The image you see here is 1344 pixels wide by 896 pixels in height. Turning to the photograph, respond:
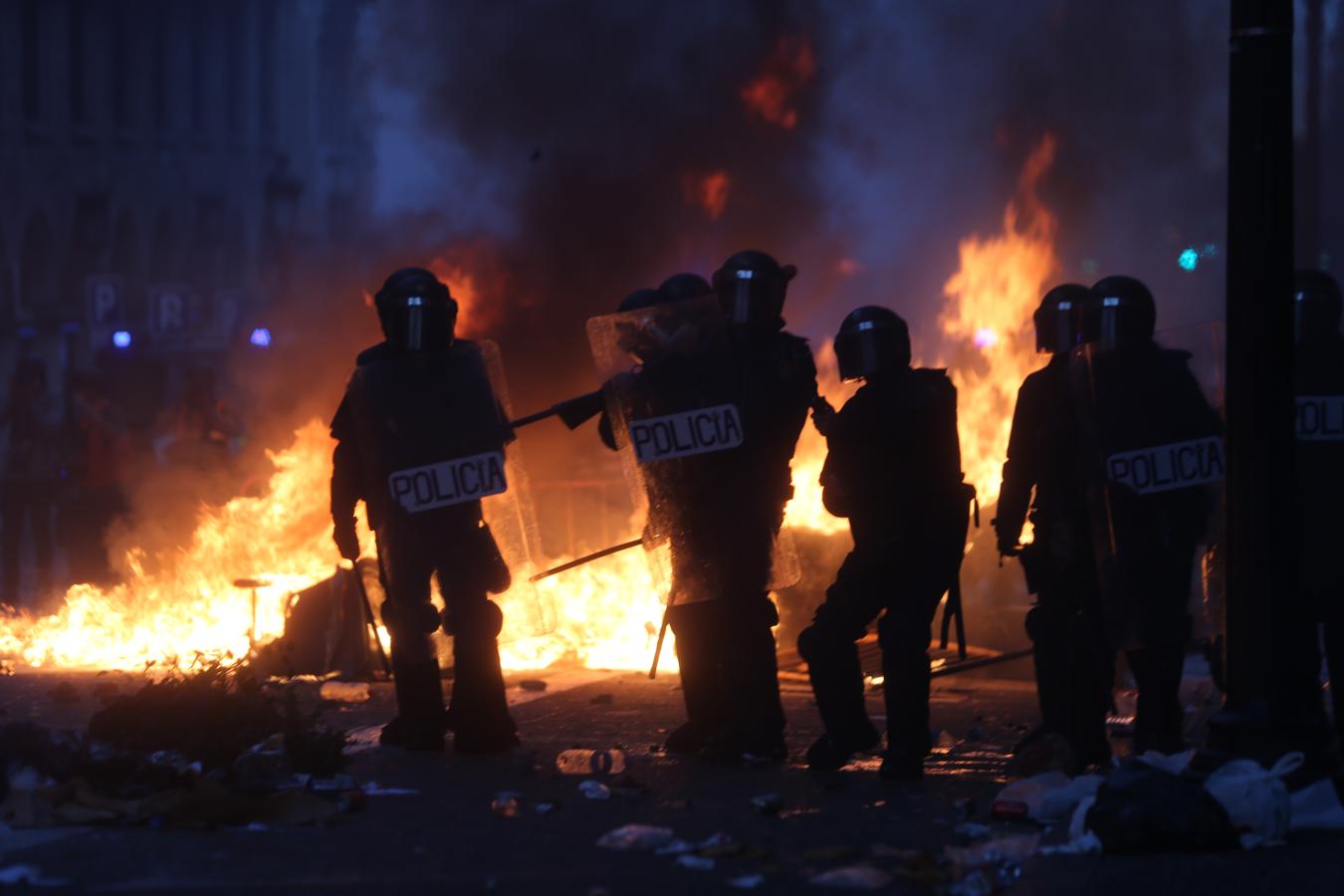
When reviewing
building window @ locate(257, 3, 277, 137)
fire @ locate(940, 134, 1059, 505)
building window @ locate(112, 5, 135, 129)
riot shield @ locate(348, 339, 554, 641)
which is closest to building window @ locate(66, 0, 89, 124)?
building window @ locate(112, 5, 135, 129)

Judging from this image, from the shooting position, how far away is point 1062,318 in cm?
752

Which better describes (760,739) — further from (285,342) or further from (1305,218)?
(285,342)

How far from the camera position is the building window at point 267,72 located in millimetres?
40562

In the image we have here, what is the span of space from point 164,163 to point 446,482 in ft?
107

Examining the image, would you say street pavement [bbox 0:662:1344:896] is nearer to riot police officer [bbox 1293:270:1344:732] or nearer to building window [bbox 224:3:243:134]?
riot police officer [bbox 1293:270:1344:732]

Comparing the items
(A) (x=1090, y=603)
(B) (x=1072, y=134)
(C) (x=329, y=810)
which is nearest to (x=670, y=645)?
(A) (x=1090, y=603)

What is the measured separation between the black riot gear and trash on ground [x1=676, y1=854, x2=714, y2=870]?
105 inches

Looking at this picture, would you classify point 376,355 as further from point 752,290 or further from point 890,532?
point 890,532

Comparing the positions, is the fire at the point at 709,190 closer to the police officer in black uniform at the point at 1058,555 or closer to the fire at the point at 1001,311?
the fire at the point at 1001,311

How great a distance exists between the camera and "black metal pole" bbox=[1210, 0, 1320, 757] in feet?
20.4

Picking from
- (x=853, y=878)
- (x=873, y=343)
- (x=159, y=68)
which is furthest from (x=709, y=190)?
(x=159, y=68)

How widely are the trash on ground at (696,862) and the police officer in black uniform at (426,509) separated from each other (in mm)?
2341

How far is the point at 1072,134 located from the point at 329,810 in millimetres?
15574

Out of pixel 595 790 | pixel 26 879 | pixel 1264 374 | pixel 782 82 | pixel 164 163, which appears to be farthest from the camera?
pixel 164 163
